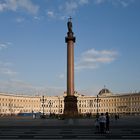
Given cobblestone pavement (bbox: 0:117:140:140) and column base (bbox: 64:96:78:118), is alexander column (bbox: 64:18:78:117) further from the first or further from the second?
cobblestone pavement (bbox: 0:117:140:140)

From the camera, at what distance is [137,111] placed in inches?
7736

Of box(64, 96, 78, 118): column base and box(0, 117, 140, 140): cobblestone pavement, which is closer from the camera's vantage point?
box(0, 117, 140, 140): cobblestone pavement

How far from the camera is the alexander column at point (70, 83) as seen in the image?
6041 centimetres

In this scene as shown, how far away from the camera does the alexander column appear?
198 feet

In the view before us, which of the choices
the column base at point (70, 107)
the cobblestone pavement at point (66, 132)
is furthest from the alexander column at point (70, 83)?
the cobblestone pavement at point (66, 132)

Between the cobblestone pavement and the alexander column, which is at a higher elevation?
the alexander column

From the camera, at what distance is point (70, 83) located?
62000 millimetres

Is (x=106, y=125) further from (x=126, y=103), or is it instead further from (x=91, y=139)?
(x=126, y=103)

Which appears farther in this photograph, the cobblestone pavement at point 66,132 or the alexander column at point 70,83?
the alexander column at point 70,83

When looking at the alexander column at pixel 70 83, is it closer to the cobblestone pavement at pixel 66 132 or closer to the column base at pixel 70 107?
the column base at pixel 70 107

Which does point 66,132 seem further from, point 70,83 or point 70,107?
point 70,83

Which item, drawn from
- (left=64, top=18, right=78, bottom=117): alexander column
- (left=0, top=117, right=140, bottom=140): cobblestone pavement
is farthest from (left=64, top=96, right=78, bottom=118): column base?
(left=0, top=117, right=140, bottom=140): cobblestone pavement

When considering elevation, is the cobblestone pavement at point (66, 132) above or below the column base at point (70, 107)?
below

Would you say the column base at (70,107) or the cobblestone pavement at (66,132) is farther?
the column base at (70,107)
